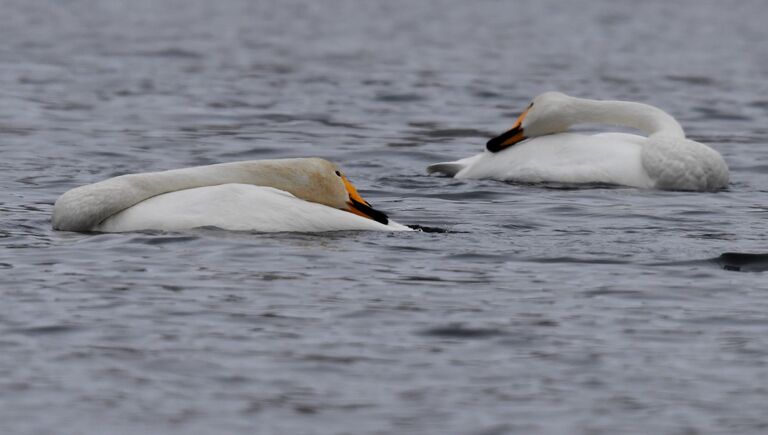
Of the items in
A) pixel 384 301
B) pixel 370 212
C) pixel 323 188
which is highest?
pixel 323 188

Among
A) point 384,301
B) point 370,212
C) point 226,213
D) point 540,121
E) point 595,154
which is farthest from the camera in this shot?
point 540,121

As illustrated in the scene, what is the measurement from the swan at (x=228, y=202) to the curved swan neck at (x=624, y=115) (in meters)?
4.13

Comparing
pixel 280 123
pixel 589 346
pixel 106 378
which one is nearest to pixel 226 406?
pixel 106 378

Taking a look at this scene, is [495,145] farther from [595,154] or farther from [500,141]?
[595,154]

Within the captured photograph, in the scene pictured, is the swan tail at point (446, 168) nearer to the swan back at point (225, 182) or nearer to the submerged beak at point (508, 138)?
the submerged beak at point (508, 138)

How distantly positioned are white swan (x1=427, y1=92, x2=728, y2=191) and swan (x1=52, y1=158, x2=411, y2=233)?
3.37m

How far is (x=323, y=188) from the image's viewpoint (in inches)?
415

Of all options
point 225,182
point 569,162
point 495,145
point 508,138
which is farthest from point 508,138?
point 225,182

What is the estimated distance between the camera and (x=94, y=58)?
25641 millimetres

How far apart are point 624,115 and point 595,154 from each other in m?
1.00

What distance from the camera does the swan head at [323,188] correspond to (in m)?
10.5

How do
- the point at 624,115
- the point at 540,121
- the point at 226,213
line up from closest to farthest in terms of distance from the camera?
the point at 226,213 → the point at 540,121 → the point at 624,115

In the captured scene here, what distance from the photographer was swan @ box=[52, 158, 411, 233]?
10.1 meters

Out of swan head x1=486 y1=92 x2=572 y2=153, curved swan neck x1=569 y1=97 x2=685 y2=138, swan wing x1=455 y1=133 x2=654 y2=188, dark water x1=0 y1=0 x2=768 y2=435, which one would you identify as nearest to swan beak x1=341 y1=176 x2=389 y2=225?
dark water x1=0 y1=0 x2=768 y2=435
